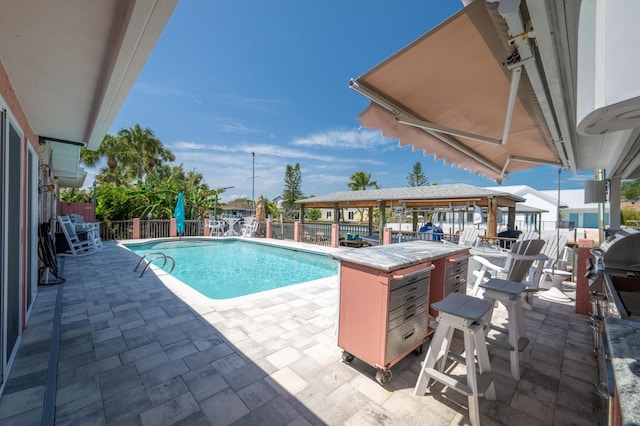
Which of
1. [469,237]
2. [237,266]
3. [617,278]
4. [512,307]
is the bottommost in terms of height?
[237,266]

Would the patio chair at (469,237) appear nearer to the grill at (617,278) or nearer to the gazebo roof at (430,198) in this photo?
the gazebo roof at (430,198)

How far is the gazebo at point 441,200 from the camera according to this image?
35.6 feet

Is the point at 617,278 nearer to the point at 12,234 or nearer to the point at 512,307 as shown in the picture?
the point at 512,307

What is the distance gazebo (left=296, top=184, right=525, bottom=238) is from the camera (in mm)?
10852

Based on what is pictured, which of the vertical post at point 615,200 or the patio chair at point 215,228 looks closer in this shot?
the vertical post at point 615,200

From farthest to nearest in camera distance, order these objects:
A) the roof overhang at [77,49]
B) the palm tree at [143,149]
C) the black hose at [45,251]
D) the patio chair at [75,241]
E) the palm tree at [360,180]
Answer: the palm tree at [360,180]
the palm tree at [143,149]
the patio chair at [75,241]
the black hose at [45,251]
the roof overhang at [77,49]

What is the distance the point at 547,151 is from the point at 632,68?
4.16 meters

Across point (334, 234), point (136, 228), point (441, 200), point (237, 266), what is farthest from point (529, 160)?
point (136, 228)

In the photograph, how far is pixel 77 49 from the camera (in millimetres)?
2523

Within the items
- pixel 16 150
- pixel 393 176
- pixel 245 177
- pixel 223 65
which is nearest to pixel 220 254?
pixel 223 65

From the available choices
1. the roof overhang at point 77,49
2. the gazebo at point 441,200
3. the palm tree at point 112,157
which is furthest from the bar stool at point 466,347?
the palm tree at point 112,157

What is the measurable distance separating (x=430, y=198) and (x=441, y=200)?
44.4 inches

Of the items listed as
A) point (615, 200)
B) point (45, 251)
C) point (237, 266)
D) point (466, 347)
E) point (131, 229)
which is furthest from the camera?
point (131, 229)

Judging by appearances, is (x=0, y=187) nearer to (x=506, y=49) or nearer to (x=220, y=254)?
(x=506, y=49)
